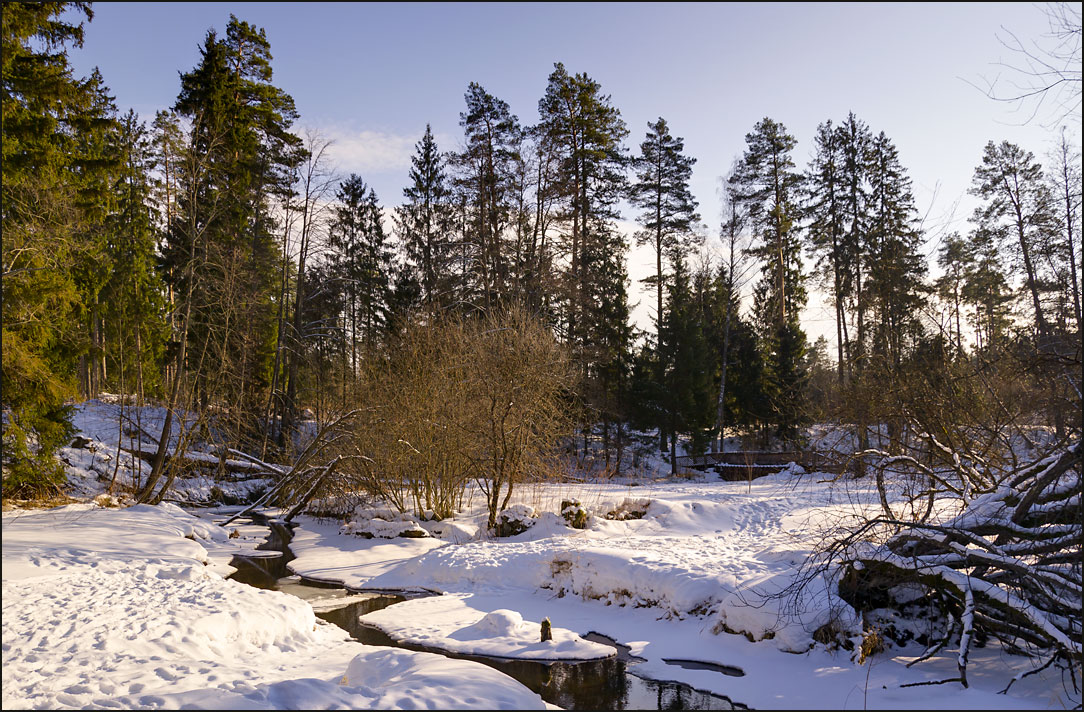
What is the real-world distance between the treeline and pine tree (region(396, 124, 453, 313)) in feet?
0.37

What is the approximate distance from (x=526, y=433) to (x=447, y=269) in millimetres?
10321

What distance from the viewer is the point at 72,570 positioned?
31.0 feet

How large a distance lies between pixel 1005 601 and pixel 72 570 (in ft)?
40.2

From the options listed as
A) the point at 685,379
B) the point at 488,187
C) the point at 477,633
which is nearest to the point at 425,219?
the point at 488,187

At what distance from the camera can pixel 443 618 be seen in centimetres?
945

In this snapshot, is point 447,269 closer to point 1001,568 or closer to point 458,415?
point 458,415

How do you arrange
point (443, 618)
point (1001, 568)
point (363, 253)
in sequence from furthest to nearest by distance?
point (363, 253) → point (443, 618) → point (1001, 568)

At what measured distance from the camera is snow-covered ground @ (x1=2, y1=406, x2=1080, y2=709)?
5785 millimetres

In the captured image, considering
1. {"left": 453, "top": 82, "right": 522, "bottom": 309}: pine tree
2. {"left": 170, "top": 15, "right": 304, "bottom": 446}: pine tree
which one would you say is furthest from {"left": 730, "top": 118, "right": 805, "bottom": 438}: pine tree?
{"left": 170, "top": 15, "right": 304, "bottom": 446}: pine tree

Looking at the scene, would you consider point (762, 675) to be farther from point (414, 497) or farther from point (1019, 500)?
point (414, 497)

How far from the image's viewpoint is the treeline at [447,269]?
11.9 metres

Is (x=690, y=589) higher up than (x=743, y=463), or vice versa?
(x=743, y=463)

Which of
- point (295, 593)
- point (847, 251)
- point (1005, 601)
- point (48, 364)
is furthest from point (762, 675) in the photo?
point (847, 251)

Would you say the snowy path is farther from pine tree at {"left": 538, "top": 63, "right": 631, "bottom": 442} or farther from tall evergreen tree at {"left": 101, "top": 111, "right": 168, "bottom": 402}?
tall evergreen tree at {"left": 101, "top": 111, "right": 168, "bottom": 402}
